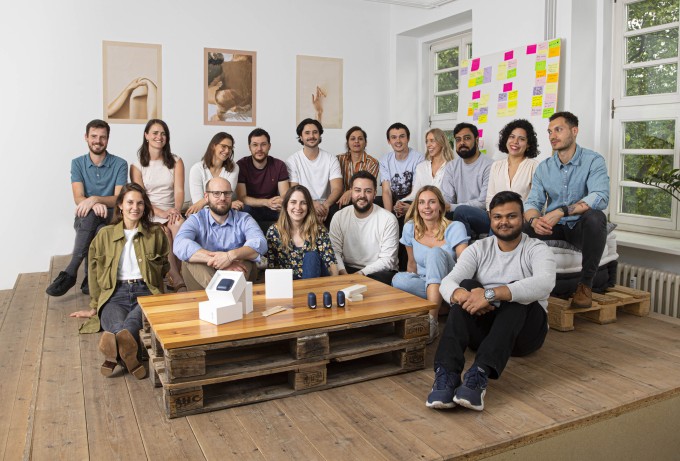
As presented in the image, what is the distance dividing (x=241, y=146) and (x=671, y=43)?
3947 millimetres

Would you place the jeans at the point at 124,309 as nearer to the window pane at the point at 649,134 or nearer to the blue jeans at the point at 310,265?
the blue jeans at the point at 310,265

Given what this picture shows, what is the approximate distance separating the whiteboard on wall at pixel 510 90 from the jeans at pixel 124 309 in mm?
3254

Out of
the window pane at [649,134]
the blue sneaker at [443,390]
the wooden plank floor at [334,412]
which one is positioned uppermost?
the window pane at [649,134]

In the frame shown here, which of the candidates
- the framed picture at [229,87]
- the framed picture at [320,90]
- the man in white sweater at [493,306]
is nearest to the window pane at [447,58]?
the framed picture at [320,90]

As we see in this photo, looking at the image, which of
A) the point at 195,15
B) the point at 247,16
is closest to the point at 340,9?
the point at 247,16

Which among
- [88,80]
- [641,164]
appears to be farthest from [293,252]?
[88,80]

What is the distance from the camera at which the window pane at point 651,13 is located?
14.7 ft

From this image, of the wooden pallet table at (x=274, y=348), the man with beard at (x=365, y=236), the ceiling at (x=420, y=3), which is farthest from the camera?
the ceiling at (x=420, y=3)

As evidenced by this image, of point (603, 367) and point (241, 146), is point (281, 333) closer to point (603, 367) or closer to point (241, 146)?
point (603, 367)

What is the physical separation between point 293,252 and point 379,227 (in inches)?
25.9

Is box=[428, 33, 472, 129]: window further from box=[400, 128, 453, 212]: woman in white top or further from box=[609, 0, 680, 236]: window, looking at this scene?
box=[609, 0, 680, 236]: window

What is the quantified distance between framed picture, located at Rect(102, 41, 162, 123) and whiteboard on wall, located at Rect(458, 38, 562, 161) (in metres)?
2.94

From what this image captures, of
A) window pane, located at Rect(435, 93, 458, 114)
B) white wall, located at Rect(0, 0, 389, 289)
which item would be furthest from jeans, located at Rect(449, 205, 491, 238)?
white wall, located at Rect(0, 0, 389, 289)

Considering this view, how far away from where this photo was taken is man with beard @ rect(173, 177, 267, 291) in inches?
150
